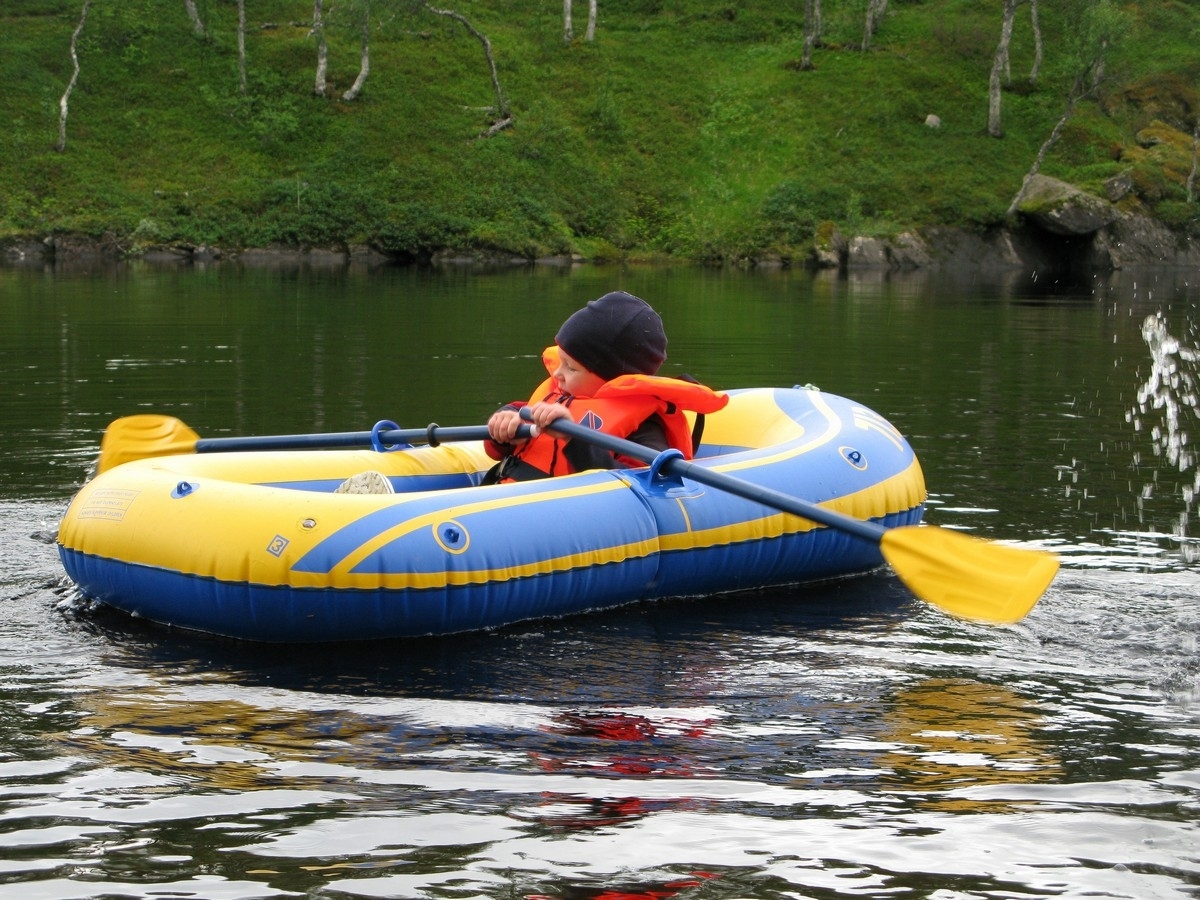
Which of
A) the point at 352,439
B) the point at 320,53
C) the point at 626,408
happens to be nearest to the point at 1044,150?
the point at 320,53

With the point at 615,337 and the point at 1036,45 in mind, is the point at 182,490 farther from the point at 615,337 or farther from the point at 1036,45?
the point at 1036,45

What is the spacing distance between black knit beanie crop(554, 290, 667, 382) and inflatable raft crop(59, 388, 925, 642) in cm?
57

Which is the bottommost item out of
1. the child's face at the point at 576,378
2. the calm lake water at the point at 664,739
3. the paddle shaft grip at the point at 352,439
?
the calm lake water at the point at 664,739

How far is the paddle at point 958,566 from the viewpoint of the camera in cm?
486

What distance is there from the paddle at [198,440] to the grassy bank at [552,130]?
83.5ft

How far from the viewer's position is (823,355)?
591 inches

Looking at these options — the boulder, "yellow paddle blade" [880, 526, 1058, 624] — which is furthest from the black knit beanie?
the boulder

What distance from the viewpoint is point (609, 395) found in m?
6.32

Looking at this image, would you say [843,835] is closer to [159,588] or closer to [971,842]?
[971,842]

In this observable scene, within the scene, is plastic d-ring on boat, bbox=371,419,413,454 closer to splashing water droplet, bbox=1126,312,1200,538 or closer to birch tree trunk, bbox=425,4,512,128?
splashing water droplet, bbox=1126,312,1200,538

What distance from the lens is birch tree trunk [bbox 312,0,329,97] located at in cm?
3544

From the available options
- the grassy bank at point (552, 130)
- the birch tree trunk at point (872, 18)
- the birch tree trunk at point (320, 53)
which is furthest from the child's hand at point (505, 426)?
the birch tree trunk at point (872, 18)

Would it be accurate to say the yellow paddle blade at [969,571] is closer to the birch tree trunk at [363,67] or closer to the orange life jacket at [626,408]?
the orange life jacket at [626,408]

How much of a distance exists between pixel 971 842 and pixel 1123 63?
41549mm
